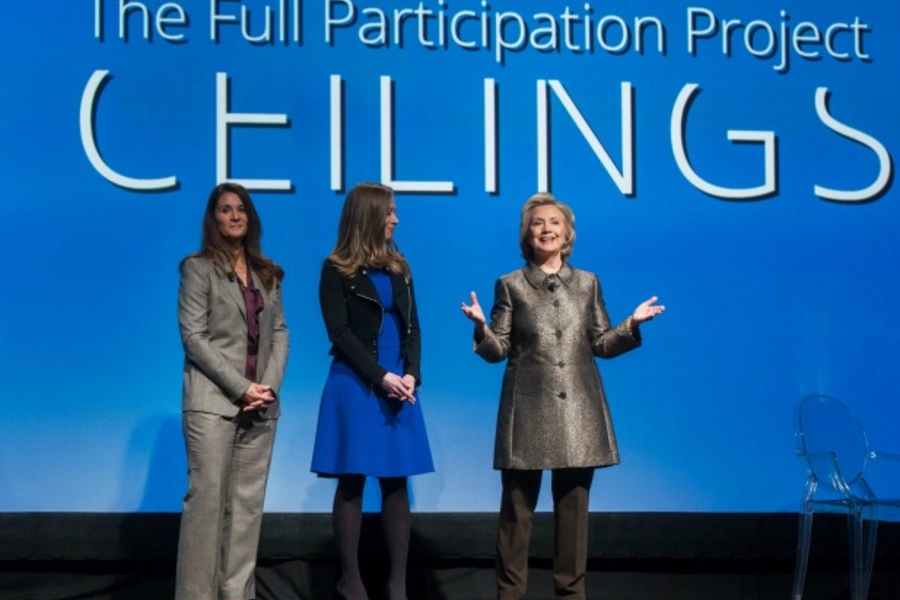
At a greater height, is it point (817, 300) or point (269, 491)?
point (817, 300)

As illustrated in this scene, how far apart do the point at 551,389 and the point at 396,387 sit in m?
0.49

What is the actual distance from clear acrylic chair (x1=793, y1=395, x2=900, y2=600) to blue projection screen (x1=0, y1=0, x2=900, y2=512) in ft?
0.86

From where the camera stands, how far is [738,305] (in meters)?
5.04

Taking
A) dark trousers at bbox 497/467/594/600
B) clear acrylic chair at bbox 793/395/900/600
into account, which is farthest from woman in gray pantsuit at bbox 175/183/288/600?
clear acrylic chair at bbox 793/395/900/600

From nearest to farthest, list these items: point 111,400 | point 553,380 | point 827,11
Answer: point 553,380 → point 111,400 → point 827,11

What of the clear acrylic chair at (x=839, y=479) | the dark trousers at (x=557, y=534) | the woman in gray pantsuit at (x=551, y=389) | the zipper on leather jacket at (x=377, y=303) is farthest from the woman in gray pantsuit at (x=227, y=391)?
the clear acrylic chair at (x=839, y=479)

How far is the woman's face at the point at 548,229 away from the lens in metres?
4.02

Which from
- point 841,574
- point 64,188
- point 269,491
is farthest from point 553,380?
point 64,188

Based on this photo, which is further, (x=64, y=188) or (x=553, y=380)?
(x=64, y=188)

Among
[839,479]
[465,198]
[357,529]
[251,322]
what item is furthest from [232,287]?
[839,479]

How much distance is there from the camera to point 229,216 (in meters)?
4.06

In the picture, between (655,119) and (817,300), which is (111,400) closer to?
(655,119)

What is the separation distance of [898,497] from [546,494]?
56.4 inches

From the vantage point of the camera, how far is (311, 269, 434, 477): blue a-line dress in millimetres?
3881
